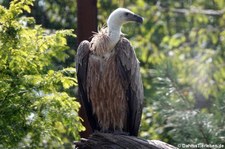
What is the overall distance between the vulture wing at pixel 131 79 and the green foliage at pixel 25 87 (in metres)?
0.83

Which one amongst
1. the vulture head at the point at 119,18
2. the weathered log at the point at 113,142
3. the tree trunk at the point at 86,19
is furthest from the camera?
the tree trunk at the point at 86,19

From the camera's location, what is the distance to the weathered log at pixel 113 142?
10.5 metres

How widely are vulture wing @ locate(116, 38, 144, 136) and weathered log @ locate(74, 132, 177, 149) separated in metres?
0.48

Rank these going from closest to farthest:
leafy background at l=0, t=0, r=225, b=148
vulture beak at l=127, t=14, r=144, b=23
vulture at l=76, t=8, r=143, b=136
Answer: vulture at l=76, t=8, r=143, b=136
vulture beak at l=127, t=14, r=144, b=23
leafy background at l=0, t=0, r=225, b=148

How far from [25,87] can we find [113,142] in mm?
1614

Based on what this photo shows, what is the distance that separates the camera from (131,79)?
11.1m

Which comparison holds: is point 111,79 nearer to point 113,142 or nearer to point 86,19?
point 113,142

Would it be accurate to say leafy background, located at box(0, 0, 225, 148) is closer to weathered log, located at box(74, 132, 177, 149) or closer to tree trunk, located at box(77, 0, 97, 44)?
tree trunk, located at box(77, 0, 97, 44)

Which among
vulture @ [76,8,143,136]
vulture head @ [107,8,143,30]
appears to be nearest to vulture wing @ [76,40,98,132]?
vulture @ [76,8,143,136]

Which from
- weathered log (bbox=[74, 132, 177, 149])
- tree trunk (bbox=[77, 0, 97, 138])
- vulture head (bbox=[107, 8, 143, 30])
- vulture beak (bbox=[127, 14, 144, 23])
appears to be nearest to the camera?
weathered log (bbox=[74, 132, 177, 149])

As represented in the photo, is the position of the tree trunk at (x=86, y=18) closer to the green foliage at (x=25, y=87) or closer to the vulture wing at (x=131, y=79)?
the green foliage at (x=25, y=87)

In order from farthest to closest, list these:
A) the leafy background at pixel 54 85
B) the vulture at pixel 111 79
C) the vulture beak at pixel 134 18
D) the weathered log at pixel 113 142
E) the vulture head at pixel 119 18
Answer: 1. the leafy background at pixel 54 85
2. the vulture beak at pixel 134 18
3. the vulture head at pixel 119 18
4. the vulture at pixel 111 79
5. the weathered log at pixel 113 142

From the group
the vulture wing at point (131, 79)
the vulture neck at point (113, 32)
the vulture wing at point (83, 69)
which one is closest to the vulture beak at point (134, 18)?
the vulture neck at point (113, 32)

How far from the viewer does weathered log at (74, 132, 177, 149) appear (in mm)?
10523
